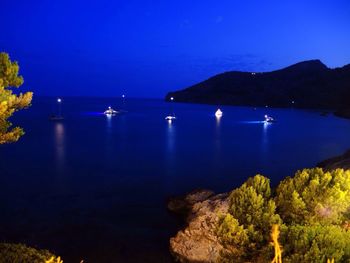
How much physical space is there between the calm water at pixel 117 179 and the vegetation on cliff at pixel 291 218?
8.54 m

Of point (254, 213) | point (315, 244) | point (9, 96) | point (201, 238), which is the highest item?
point (9, 96)

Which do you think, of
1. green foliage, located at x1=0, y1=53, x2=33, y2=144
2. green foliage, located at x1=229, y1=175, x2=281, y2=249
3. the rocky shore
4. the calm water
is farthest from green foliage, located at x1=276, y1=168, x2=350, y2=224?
the calm water

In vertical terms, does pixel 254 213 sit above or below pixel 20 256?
above

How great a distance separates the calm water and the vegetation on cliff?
336 inches

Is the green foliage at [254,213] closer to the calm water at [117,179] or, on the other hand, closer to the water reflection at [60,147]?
the calm water at [117,179]

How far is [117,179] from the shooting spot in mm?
37406

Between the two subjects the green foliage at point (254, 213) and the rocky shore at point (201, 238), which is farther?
the rocky shore at point (201, 238)

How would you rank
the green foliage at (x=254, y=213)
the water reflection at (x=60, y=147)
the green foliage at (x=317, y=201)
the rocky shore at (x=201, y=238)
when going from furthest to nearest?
the water reflection at (x=60, y=147) → the rocky shore at (x=201, y=238) → the green foliage at (x=317, y=201) → the green foliage at (x=254, y=213)

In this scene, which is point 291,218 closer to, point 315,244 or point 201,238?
point 315,244

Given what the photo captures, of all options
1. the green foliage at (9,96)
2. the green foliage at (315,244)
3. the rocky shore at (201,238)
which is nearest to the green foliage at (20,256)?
the green foliage at (9,96)

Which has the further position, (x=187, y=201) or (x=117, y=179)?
(x=117, y=179)

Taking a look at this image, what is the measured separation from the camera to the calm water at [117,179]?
826 inches

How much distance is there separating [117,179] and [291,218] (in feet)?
90.0

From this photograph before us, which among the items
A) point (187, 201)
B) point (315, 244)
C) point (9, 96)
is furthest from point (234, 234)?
point (187, 201)
